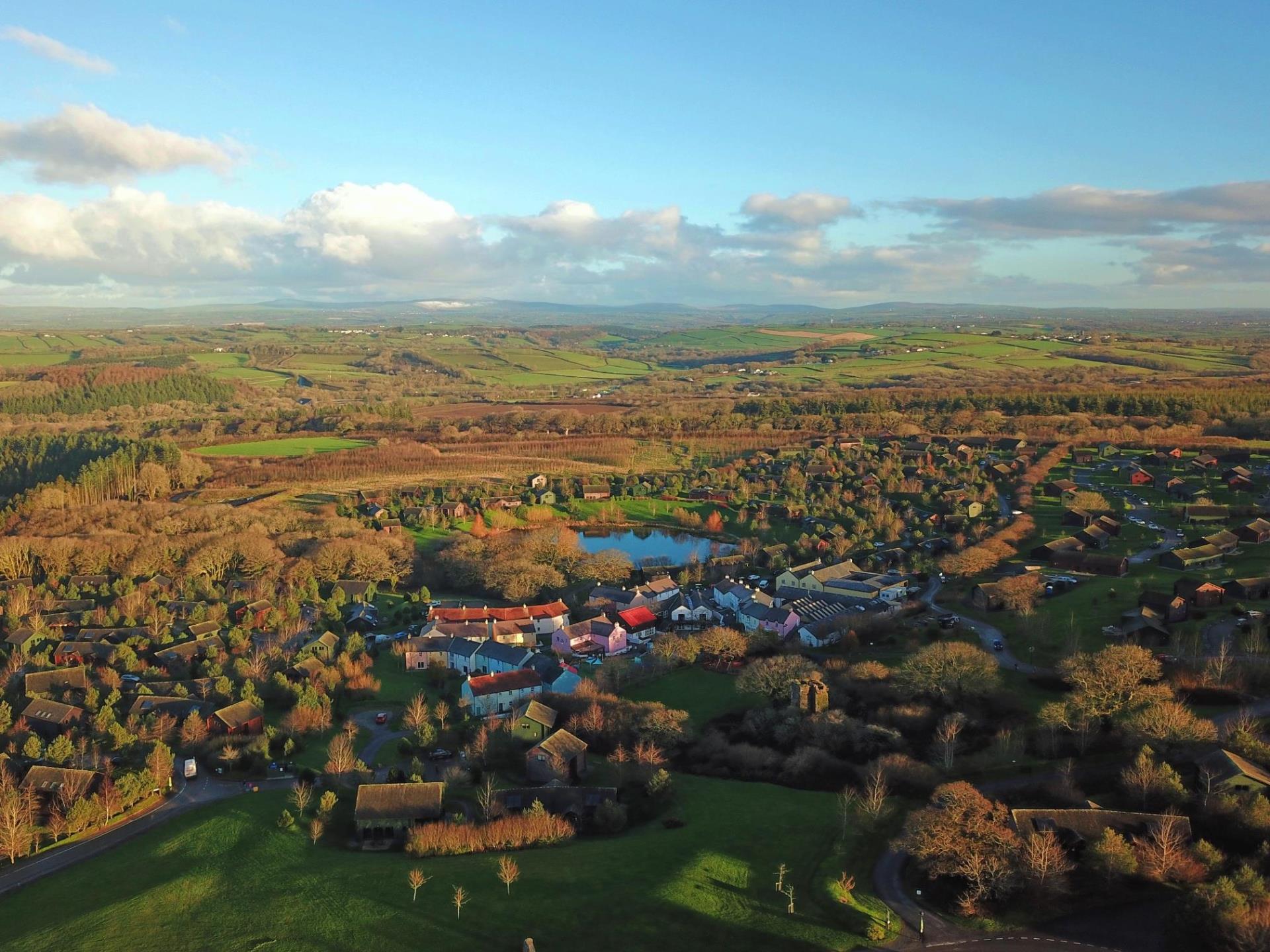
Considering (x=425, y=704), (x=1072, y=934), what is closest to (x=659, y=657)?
(x=425, y=704)

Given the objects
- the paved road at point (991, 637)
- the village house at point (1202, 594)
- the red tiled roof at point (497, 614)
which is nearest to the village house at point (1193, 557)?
the village house at point (1202, 594)

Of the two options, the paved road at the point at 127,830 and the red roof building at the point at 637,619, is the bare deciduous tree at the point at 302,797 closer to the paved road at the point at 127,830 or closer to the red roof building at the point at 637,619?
the paved road at the point at 127,830

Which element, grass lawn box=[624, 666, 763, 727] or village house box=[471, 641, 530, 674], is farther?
village house box=[471, 641, 530, 674]

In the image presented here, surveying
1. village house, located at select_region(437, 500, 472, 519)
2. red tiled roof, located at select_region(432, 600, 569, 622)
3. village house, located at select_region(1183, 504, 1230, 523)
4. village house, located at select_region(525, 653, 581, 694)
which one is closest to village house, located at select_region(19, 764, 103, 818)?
village house, located at select_region(525, 653, 581, 694)

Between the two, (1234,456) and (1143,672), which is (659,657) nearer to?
(1143,672)

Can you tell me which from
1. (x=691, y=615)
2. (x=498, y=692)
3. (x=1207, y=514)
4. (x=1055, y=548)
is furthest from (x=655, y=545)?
(x=1207, y=514)

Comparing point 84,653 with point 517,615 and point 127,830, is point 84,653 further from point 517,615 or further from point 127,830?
point 517,615

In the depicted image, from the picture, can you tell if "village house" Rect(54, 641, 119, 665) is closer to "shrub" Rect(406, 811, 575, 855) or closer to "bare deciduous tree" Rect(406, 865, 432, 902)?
"shrub" Rect(406, 811, 575, 855)
